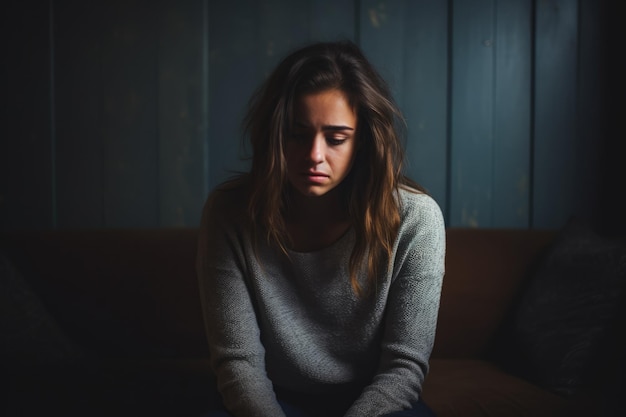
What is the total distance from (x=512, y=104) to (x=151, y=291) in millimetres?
1381

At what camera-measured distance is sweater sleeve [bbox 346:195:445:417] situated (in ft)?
3.98

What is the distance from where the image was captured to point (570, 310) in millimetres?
1540

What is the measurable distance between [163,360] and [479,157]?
1266 millimetres

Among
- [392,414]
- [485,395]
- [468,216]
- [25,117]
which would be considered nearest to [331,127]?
[392,414]

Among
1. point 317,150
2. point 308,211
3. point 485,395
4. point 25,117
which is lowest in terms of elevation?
point 485,395

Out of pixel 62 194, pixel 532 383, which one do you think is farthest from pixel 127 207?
pixel 532 383

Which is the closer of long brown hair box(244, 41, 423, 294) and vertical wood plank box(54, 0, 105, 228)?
long brown hair box(244, 41, 423, 294)

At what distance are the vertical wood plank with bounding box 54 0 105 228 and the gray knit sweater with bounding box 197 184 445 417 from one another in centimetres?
88

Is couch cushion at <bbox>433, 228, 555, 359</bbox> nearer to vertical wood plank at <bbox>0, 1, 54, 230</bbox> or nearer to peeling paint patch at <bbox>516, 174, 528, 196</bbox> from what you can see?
peeling paint patch at <bbox>516, 174, 528, 196</bbox>

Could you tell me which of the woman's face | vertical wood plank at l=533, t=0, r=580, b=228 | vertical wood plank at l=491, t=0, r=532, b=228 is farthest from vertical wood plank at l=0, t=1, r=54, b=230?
vertical wood plank at l=533, t=0, r=580, b=228

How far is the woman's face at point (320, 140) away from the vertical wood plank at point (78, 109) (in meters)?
1.06

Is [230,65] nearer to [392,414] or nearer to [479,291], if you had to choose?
[479,291]

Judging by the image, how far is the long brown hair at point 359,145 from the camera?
123 centimetres

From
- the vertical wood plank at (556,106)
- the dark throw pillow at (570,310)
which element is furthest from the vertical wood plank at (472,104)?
the dark throw pillow at (570,310)
